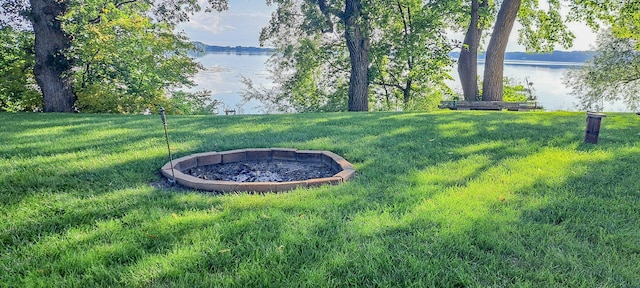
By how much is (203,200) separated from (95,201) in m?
0.79

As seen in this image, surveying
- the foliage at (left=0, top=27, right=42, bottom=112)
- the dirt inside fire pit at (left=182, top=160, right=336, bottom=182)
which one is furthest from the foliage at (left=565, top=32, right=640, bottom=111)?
the foliage at (left=0, top=27, right=42, bottom=112)

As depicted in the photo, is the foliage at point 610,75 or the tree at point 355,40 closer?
the tree at point 355,40

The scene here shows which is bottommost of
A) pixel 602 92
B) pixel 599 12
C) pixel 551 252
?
pixel 551 252

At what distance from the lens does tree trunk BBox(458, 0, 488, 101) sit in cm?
1133

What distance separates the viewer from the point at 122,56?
382 inches

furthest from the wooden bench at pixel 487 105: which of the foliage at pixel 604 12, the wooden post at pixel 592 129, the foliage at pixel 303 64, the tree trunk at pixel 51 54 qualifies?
the tree trunk at pixel 51 54

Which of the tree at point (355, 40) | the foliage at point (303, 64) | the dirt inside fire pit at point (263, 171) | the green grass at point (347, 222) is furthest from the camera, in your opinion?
the foliage at point (303, 64)

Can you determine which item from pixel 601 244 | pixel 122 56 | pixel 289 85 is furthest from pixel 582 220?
pixel 289 85

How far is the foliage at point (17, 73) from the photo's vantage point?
905 centimetres

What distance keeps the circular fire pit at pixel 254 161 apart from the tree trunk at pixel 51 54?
7651 millimetres

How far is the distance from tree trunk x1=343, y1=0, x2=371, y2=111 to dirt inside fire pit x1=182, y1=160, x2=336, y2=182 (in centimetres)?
755

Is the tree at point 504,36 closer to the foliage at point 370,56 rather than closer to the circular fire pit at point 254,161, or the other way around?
the foliage at point 370,56

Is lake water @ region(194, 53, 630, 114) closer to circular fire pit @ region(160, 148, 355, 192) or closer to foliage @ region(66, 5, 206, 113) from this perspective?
foliage @ region(66, 5, 206, 113)

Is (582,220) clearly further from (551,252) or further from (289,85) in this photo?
(289,85)
